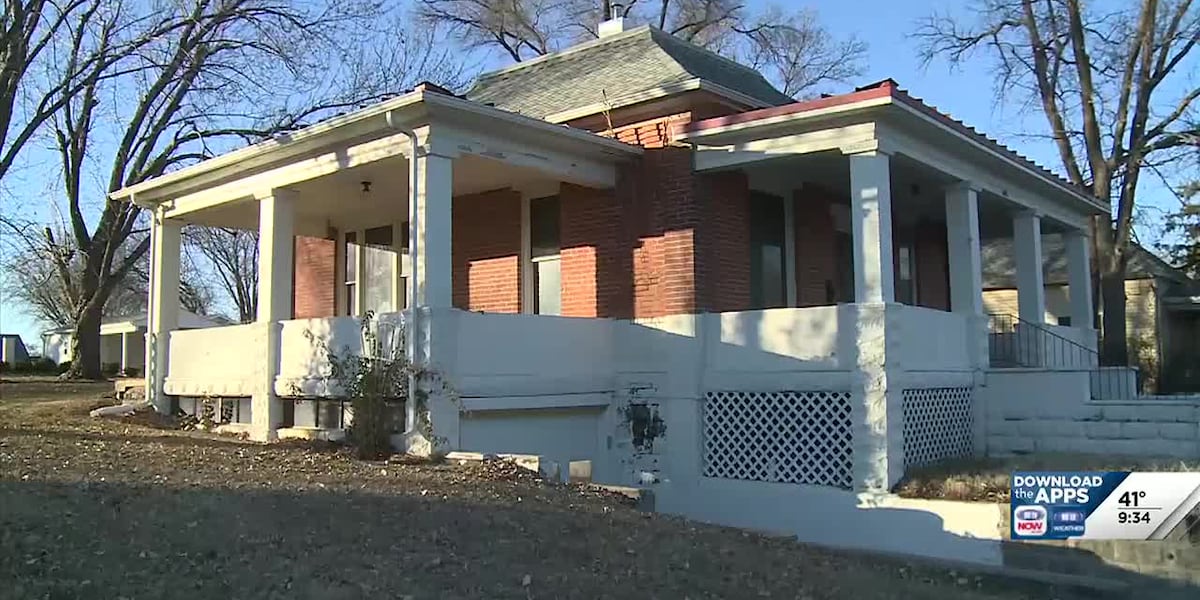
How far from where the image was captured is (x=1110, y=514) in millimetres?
9555

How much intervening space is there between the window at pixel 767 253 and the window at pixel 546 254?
8.58 ft

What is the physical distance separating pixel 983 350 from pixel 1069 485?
397 centimetres

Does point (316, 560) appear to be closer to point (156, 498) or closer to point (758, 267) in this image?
point (156, 498)

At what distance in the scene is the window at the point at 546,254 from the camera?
14445 mm

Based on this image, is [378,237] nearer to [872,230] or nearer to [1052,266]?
[872,230]

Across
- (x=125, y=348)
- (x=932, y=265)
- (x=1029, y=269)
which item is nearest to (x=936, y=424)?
(x=1029, y=269)

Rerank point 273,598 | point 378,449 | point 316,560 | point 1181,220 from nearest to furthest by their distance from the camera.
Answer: point 273,598 → point 316,560 → point 378,449 → point 1181,220

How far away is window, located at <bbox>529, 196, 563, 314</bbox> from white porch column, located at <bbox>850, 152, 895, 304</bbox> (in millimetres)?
4292

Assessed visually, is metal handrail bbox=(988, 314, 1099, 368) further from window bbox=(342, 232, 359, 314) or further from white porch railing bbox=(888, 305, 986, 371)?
window bbox=(342, 232, 359, 314)

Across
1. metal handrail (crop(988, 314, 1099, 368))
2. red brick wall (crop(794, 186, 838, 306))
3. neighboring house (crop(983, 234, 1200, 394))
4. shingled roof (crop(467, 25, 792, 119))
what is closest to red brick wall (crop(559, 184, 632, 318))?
shingled roof (crop(467, 25, 792, 119))

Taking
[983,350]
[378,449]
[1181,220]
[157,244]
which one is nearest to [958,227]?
[983,350]

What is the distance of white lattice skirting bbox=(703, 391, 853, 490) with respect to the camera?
11.8 m

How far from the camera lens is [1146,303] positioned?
97.6 ft

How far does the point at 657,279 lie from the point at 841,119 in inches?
117
